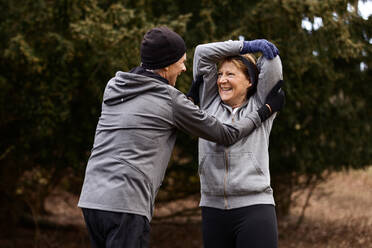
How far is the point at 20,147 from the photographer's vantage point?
720cm

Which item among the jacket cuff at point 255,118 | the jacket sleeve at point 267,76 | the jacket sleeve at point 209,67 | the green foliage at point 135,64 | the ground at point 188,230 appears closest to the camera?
the jacket cuff at point 255,118

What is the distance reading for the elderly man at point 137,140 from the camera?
261cm

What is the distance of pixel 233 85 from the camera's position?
10.5 ft

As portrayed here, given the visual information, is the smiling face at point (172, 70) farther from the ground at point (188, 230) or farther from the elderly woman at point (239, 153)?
the ground at point (188, 230)

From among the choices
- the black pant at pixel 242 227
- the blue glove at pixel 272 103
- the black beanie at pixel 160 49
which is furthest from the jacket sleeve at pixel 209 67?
the black pant at pixel 242 227

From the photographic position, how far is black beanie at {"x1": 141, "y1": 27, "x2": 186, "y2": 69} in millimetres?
2809

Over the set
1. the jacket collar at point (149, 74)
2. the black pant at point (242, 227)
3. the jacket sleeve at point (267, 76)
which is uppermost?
the jacket collar at point (149, 74)

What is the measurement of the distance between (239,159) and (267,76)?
1.73ft

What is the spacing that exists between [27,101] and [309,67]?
3367mm

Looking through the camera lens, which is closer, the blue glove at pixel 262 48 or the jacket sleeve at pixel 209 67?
the blue glove at pixel 262 48

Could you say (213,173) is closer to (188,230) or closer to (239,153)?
(239,153)

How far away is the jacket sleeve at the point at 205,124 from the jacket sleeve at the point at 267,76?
0.63 ft

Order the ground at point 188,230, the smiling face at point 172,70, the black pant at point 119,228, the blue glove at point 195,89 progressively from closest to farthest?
the black pant at point 119,228 < the smiling face at point 172,70 < the blue glove at point 195,89 < the ground at point 188,230

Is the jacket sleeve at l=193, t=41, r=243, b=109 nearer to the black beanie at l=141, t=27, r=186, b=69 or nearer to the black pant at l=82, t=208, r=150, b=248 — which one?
the black beanie at l=141, t=27, r=186, b=69
